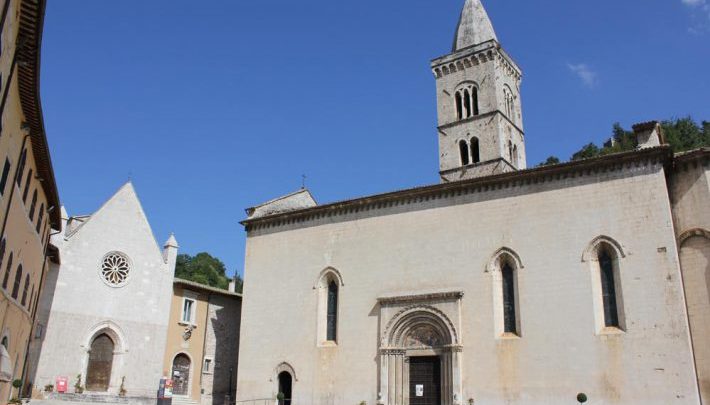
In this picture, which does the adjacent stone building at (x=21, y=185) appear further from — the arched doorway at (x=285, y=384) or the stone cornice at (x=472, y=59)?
the stone cornice at (x=472, y=59)

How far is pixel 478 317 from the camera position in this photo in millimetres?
23797

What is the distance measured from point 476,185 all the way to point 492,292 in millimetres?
4629

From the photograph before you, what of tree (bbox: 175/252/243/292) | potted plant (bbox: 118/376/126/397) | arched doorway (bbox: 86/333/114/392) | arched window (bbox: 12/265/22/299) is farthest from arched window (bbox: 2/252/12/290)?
tree (bbox: 175/252/243/292)

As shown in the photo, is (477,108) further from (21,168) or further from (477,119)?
(21,168)

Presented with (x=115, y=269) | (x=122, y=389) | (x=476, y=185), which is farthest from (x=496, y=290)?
(x=115, y=269)

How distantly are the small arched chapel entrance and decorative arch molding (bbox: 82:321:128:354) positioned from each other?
13.2 meters

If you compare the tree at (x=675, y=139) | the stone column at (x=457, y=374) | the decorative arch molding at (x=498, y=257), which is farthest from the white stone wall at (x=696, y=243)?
the tree at (x=675, y=139)

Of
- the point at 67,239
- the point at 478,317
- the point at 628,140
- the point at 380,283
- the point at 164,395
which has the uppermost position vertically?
the point at 628,140

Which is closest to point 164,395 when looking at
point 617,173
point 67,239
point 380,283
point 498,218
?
point 67,239

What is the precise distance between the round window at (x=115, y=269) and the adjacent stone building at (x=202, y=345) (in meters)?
2.75

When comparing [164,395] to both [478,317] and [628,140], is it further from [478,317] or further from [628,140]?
[628,140]

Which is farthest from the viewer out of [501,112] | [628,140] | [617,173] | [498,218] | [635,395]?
[628,140]

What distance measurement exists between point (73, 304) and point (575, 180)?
23.1m

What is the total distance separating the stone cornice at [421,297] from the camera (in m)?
24.4
